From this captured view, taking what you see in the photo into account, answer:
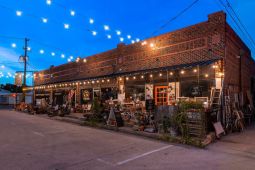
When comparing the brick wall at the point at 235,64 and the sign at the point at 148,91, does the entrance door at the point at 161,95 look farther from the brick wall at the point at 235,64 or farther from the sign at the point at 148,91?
the brick wall at the point at 235,64

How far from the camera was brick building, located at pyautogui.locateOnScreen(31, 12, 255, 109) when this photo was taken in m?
11.3

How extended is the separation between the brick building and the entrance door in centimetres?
7

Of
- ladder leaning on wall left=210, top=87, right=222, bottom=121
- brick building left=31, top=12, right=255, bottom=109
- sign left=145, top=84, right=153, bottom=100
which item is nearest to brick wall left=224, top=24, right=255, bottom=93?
brick building left=31, top=12, right=255, bottom=109

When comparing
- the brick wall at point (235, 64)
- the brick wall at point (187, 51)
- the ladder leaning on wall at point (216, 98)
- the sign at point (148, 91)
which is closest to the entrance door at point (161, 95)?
the sign at point (148, 91)

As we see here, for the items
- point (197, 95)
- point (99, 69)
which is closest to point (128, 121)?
point (197, 95)

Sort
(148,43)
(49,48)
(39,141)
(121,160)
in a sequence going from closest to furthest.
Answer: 1. (121,160)
2. (39,141)
3. (148,43)
4. (49,48)

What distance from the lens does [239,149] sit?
7172 millimetres

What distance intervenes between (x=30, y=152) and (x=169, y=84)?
9.26m

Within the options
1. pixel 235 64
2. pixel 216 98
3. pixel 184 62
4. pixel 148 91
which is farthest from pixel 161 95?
pixel 235 64

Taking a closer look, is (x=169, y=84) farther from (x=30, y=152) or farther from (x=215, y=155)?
(x=30, y=152)

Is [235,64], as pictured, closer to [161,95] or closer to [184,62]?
[184,62]

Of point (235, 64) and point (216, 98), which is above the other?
point (235, 64)

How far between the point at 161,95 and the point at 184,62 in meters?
2.69

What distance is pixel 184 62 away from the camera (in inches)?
506
